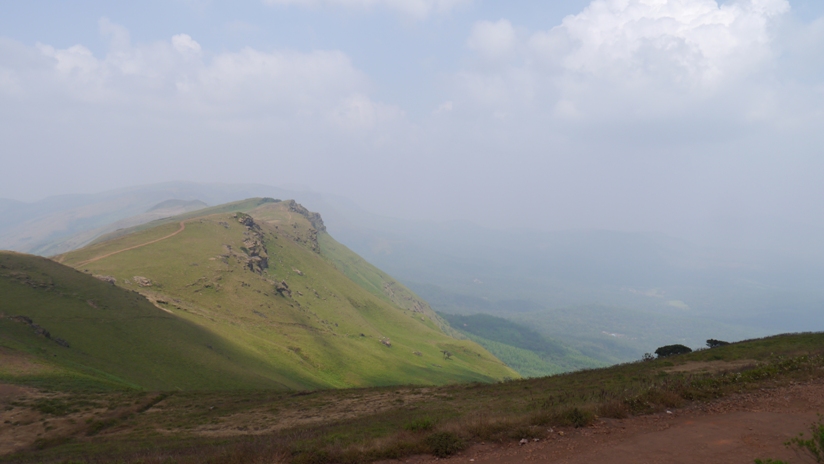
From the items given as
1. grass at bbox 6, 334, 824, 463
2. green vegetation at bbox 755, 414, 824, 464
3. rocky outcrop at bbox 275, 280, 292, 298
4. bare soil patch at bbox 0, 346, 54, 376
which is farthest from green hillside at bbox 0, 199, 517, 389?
green vegetation at bbox 755, 414, 824, 464

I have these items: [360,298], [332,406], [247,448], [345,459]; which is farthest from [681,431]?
[360,298]

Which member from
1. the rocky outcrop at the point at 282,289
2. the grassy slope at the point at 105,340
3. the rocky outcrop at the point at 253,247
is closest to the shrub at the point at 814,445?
the grassy slope at the point at 105,340

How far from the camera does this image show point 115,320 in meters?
52.0

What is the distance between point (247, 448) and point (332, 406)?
1637cm

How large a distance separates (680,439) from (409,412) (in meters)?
15.9

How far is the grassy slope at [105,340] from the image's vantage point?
38.1m

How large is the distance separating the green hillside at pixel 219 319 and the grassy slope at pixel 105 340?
7.9 inches

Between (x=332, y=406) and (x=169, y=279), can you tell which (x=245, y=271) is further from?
(x=332, y=406)

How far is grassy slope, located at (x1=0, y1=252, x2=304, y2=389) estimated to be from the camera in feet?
125

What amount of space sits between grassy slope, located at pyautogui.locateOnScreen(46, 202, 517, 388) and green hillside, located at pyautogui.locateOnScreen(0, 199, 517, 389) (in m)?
0.41

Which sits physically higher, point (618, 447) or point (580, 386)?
point (618, 447)

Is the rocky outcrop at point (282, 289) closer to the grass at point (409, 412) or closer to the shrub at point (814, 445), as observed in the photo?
the grass at point (409, 412)

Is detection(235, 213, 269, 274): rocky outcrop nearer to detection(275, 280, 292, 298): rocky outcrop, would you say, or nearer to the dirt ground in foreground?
detection(275, 280, 292, 298): rocky outcrop

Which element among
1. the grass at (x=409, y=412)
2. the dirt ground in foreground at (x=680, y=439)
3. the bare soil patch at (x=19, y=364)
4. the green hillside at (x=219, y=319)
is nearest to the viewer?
the dirt ground in foreground at (x=680, y=439)
